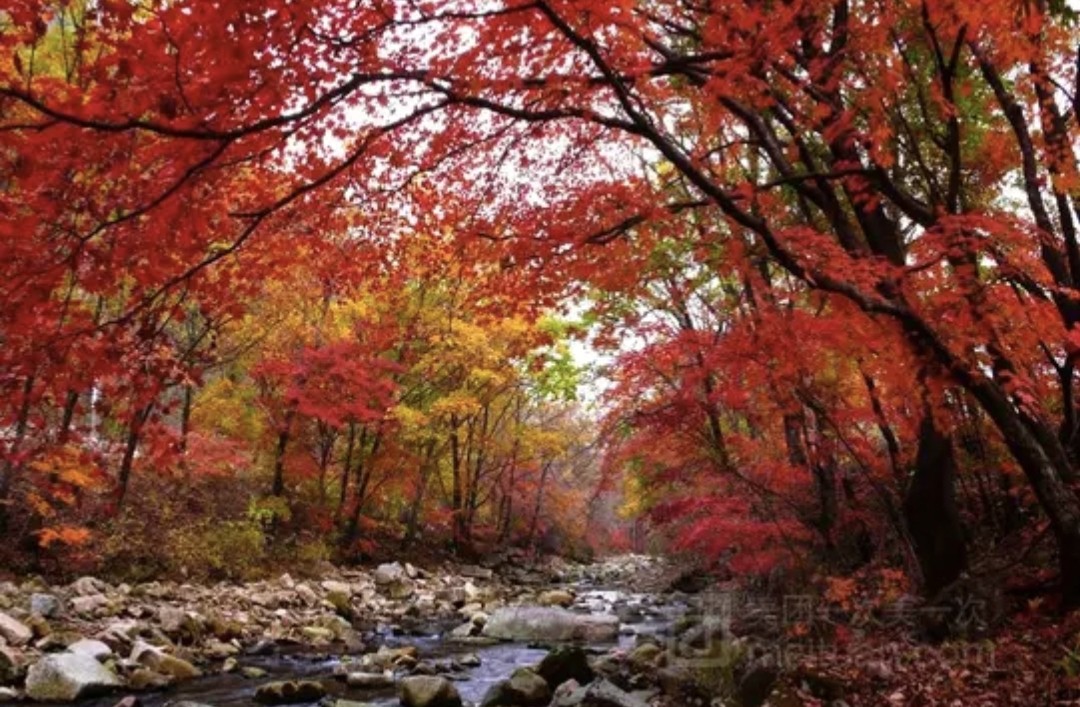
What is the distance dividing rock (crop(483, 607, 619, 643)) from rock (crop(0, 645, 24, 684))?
26.1 ft

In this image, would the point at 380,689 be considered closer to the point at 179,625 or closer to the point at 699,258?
the point at 179,625

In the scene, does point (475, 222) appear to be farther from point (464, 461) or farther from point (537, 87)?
point (464, 461)

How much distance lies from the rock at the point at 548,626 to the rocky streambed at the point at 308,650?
3cm

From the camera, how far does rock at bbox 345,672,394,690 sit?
1065 centimetres

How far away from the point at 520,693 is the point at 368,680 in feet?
7.55

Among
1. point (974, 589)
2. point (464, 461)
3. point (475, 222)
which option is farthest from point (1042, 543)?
point (464, 461)

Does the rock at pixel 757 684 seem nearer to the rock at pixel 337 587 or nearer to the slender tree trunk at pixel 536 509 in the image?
the rock at pixel 337 587

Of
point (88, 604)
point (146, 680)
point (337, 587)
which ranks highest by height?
point (88, 604)

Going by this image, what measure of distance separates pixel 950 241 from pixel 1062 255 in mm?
2245

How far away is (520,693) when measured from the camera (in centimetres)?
966

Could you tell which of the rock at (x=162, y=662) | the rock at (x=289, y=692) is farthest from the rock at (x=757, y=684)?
the rock at (x=162, y=662)

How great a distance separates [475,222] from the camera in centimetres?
995

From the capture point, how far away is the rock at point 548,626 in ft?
49.9

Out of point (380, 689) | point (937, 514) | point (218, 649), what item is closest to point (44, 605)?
point (218, 649)
